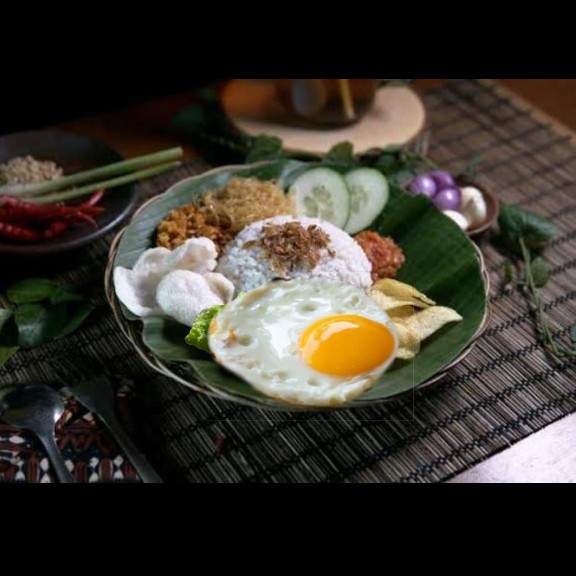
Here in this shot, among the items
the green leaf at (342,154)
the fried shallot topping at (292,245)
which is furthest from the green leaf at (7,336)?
the green leaf at (342,154)

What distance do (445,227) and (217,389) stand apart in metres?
0.96

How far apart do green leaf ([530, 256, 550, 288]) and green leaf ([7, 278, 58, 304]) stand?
4.99ft

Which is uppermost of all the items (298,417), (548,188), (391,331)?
(391,331)

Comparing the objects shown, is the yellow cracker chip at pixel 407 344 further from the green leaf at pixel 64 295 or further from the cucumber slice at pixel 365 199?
the green leaf at pixel 64 295

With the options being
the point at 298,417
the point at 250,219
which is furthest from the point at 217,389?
the point at 250,219

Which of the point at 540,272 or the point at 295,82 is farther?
the point at 295,82

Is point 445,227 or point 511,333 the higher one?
point 445,227

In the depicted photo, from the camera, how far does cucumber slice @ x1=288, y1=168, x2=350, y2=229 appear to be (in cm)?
258

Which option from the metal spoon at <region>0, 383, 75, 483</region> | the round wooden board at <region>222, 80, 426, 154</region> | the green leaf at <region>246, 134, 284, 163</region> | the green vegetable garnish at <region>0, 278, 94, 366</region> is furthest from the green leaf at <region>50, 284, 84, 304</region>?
the round wooden board at <region>222, 80, 426, 154</region>

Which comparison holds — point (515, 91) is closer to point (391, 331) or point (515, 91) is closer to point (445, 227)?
point (445, 227)

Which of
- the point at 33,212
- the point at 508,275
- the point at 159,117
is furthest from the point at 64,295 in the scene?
the point at 508,275

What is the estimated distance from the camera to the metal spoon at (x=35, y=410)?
1949 millimetres

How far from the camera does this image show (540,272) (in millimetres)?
2584

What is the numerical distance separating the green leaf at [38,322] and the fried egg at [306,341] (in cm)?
60
